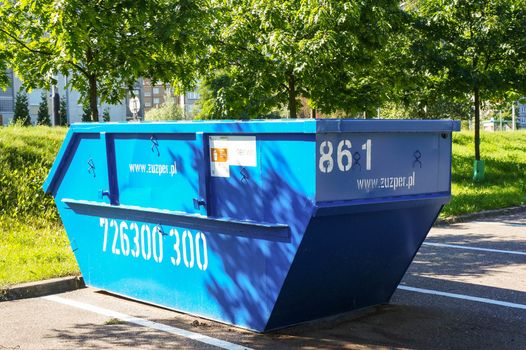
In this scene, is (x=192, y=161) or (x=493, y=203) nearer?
(x=192, y=161)

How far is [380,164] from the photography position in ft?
18.0

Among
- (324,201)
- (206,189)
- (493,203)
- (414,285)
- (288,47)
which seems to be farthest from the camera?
(493,203)

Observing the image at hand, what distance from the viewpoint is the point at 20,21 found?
9.76m

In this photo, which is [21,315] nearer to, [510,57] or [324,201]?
[324,201]

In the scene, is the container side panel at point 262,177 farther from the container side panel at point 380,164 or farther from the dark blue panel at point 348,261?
the dark blue panel at point 348,261

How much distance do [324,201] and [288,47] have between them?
29.0ft

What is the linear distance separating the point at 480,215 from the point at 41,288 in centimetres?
895

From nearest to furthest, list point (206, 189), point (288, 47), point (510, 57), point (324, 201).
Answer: point (324, 201), point (206, 189), point (288, 47), point (510, 57)

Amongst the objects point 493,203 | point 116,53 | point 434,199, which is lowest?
point 493,203

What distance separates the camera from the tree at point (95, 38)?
8.55 m

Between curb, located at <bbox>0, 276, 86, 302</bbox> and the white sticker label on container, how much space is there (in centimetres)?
259

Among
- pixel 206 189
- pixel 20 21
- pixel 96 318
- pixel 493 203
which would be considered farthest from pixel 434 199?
pixel 493 203

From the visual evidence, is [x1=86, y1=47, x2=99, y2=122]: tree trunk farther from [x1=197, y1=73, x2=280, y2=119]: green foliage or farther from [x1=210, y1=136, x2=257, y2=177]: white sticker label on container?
[x1=197, y1=73, x2=280, y2=119]: green foliage

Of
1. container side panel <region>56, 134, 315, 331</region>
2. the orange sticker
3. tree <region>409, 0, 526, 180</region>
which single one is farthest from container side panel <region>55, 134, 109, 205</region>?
tree <region>409, 0, 526, 180</region>
